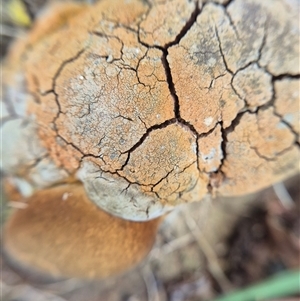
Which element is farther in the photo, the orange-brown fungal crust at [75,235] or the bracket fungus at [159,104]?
the orange-brown fungal crust at [75,235]

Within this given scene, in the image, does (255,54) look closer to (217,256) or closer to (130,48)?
(130,48)

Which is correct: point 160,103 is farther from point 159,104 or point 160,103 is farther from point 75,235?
point 75,235

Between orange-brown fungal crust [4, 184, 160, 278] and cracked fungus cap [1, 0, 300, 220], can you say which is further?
orange-brown fungal crust [4, 184, 160, 278]

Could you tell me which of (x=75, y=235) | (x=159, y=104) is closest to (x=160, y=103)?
(x=159, y=104)

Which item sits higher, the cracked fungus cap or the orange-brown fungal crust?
the cracked fungus cap

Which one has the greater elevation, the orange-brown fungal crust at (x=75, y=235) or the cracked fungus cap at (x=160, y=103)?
the cracked fungus cap at (x=160, y=103)

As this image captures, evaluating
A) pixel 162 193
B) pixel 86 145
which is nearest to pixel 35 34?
pixel 86 145
